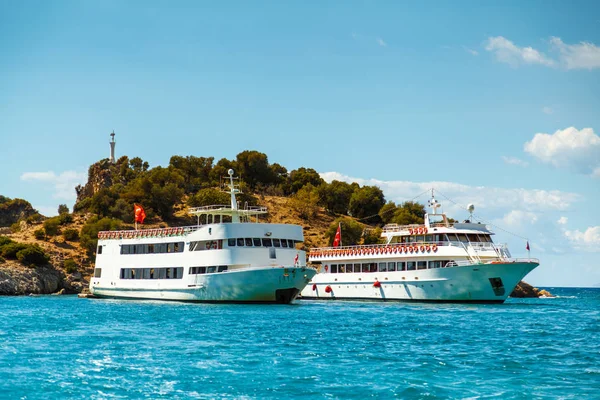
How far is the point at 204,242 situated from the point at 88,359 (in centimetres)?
2613

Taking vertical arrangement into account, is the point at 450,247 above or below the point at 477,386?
above

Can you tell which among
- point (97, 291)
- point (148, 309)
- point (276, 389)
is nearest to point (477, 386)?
point (276, 389)

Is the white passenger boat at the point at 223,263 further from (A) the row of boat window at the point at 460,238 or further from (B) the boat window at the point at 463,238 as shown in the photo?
(B) the boat window at the point at 463,238

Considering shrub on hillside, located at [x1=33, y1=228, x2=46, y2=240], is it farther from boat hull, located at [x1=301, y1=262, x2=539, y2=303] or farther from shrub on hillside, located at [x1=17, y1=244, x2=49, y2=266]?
boat hull, located at [x1=301, y1=262, x2=539, y2=303]

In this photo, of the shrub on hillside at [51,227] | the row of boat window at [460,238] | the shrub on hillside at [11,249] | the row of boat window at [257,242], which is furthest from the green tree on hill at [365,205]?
the row of boat window at [257,242]

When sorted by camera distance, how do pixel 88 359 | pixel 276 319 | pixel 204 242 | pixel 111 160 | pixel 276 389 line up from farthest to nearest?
1. pixel 111 160
2. pixel 204 242
3. pixel 276 319
4. pixel 88 359
5. pixel 276 389

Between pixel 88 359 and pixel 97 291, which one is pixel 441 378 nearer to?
pixel 88 359

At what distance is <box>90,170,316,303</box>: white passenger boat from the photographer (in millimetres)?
46625

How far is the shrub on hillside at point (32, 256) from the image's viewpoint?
78312 millimetres

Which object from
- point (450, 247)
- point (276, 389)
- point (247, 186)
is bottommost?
point (276, 389)

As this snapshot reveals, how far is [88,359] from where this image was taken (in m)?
23.3

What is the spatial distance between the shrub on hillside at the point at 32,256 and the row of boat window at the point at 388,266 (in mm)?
35506

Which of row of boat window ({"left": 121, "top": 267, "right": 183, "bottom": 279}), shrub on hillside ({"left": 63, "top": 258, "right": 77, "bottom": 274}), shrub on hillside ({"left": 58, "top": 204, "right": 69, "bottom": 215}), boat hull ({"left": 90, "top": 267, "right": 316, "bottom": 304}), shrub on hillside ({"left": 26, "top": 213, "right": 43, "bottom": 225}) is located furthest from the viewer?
shrub on hillside ({"left": 58, "top": 204, "right": 69, "bottom": 215})

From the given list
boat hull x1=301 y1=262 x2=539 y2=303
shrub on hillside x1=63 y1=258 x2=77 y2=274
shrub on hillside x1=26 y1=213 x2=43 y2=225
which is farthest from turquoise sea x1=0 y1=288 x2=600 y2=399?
shrub on hillside x1=26 y1=213 x2=43 y2=225
